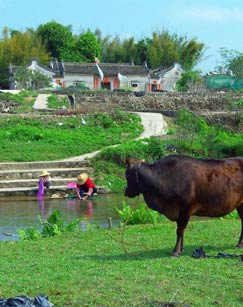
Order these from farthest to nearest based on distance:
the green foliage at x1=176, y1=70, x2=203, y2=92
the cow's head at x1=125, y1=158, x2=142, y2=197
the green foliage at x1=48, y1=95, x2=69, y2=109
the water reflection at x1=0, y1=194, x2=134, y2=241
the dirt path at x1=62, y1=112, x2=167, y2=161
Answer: the green foliage at x1=176, y1=70, x2=203, y2=92, the green foliage at x1=48, y1=95, x2=69, y2=109, the dirt path at x1=62, y1=112, x2=167, y2=161, the water reflection at x1=0, y1=194, x2=134, y2=241, the cow's head at x1=125, y1=158, x2=142, y2=197

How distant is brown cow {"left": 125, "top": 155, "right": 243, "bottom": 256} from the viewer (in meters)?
8.62

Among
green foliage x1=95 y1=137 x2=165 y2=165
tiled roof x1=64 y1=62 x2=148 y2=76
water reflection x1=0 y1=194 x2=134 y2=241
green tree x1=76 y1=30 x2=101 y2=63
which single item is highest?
green tree x1=76 y1=30 x2=101 y2=63

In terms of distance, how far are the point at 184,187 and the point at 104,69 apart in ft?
187

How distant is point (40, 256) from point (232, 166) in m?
2.94

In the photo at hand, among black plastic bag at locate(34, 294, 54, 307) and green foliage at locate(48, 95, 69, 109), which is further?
green foliage at locate(48, 95, 69, 109)

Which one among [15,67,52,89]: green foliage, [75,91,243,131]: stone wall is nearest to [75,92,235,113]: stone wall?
[75,91,243,131]: stone wall

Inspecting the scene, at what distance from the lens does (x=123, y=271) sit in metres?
7.51

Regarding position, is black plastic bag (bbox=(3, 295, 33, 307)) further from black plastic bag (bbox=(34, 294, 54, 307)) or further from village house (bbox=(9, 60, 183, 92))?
village house (bbox=(9, 60, 183, 92))

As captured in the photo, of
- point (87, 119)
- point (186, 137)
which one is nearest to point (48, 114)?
point (87, 119)

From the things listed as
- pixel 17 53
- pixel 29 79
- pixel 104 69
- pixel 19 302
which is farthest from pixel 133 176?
pixel 17 53

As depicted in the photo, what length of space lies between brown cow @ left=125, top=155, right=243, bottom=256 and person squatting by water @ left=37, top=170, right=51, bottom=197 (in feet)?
43.3

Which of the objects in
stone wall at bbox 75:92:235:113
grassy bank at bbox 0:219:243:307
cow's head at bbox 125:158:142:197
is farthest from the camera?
stone wall at bbox 75:92:235:113

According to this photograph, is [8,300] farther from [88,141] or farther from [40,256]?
[88,141]

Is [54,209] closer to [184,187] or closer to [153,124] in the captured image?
[184,187]
